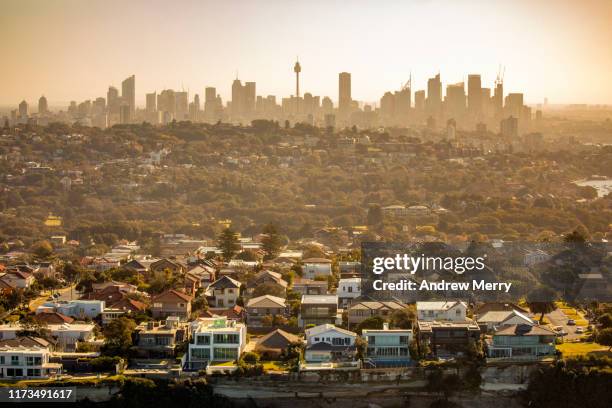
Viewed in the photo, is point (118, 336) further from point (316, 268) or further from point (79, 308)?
point (316, 268)

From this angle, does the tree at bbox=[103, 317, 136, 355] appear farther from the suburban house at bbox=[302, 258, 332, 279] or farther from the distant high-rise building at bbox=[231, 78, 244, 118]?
the distant high-rise building at bbox=[231, 78, 244, 118]

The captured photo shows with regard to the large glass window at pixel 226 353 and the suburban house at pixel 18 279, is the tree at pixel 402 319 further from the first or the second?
the suburban house at pixel 18 279

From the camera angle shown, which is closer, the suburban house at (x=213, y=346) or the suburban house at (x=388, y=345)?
the suburban house at (x=213, y=346)

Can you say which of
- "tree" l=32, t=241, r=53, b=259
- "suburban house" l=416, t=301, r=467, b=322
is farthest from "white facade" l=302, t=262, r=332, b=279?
"tree" l=32, t=241, r=53, b=259

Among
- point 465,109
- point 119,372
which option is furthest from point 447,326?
point 465,109

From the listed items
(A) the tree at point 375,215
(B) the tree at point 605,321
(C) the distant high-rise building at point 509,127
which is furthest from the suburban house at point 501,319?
(C) the distant high-rise building at point 509,127

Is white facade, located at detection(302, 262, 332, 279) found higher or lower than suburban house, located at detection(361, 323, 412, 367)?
higher

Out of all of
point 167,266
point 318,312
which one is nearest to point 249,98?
point 167,266
